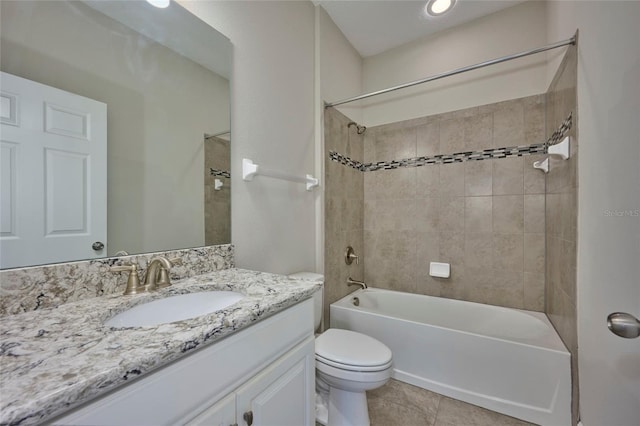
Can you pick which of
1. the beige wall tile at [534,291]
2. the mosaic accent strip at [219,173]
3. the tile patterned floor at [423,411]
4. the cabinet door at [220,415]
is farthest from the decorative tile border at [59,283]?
the beige wall tile at [534,291]

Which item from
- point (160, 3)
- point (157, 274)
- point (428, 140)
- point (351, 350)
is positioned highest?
point (160, 3)

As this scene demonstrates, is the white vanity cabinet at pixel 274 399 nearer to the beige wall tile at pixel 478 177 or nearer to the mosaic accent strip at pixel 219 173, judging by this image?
the mosaic accent strip at pixel 219 173

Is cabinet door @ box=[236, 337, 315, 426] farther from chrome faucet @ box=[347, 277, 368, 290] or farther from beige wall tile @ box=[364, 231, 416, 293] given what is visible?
beige wall tile @ box=[364, 231, 416, 293]

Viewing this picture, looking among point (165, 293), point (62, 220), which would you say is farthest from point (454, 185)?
point (62, 220)

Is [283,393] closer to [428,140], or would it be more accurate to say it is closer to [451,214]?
[451,214]

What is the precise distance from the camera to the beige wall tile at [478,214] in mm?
2076

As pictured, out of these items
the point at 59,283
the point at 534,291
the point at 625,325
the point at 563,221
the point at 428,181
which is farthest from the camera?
the point at 428,181

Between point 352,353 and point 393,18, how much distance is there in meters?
2.48

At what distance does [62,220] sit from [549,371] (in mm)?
2264

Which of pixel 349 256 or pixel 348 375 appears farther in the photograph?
pixel 349 256

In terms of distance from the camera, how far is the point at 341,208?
224 centimetres

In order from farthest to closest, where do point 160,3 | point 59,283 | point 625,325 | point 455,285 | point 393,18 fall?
point 455,285 → point 393,18 → point 160,3 → point 59,283 → point 625,325

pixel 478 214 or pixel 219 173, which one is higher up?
pixel 219 173

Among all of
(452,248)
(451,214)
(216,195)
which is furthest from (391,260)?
(216,195)
